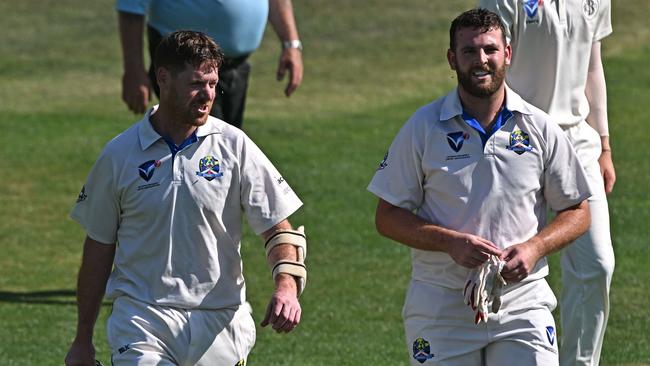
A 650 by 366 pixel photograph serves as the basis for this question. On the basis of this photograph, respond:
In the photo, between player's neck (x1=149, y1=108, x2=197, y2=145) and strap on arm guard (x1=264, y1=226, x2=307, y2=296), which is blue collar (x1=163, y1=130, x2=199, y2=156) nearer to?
player's neck (x1=149, y1=108, x2=197, y2=145)

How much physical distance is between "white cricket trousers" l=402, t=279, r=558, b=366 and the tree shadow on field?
5.06 m

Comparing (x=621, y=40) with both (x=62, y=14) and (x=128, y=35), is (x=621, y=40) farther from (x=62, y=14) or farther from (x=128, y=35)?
(x=128, y=35)

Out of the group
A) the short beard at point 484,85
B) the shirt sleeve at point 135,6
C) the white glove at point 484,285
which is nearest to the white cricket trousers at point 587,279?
the short beard at point 484,85

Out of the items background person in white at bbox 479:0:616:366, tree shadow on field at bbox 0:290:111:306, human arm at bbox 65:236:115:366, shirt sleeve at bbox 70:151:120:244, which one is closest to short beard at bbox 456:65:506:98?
background person in white at bbox 479:0:616:366

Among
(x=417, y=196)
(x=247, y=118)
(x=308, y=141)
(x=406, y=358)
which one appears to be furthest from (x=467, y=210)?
(x=247, y=118)

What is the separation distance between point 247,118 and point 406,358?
1045cm

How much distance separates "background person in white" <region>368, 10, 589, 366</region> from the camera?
619 centimetres

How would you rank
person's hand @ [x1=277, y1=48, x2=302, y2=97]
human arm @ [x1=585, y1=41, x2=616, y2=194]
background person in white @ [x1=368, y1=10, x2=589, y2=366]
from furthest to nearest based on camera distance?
person's hand @ [x1=277, y1=48, x2=302, y2=97], human arm @ [x1=585, y1=41, x2=616, y2=194], background person in white @ [x1=368, y1=10, x2=589, y2=366]

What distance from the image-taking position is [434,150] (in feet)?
20.6

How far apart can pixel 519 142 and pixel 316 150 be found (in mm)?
11161

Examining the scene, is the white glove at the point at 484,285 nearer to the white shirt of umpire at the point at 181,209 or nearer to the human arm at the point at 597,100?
the white shirt of umpire at the point at 181,209

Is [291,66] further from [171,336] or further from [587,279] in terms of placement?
[171,336]

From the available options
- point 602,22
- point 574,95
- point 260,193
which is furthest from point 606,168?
point 260,193

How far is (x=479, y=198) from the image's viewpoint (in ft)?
20.3
